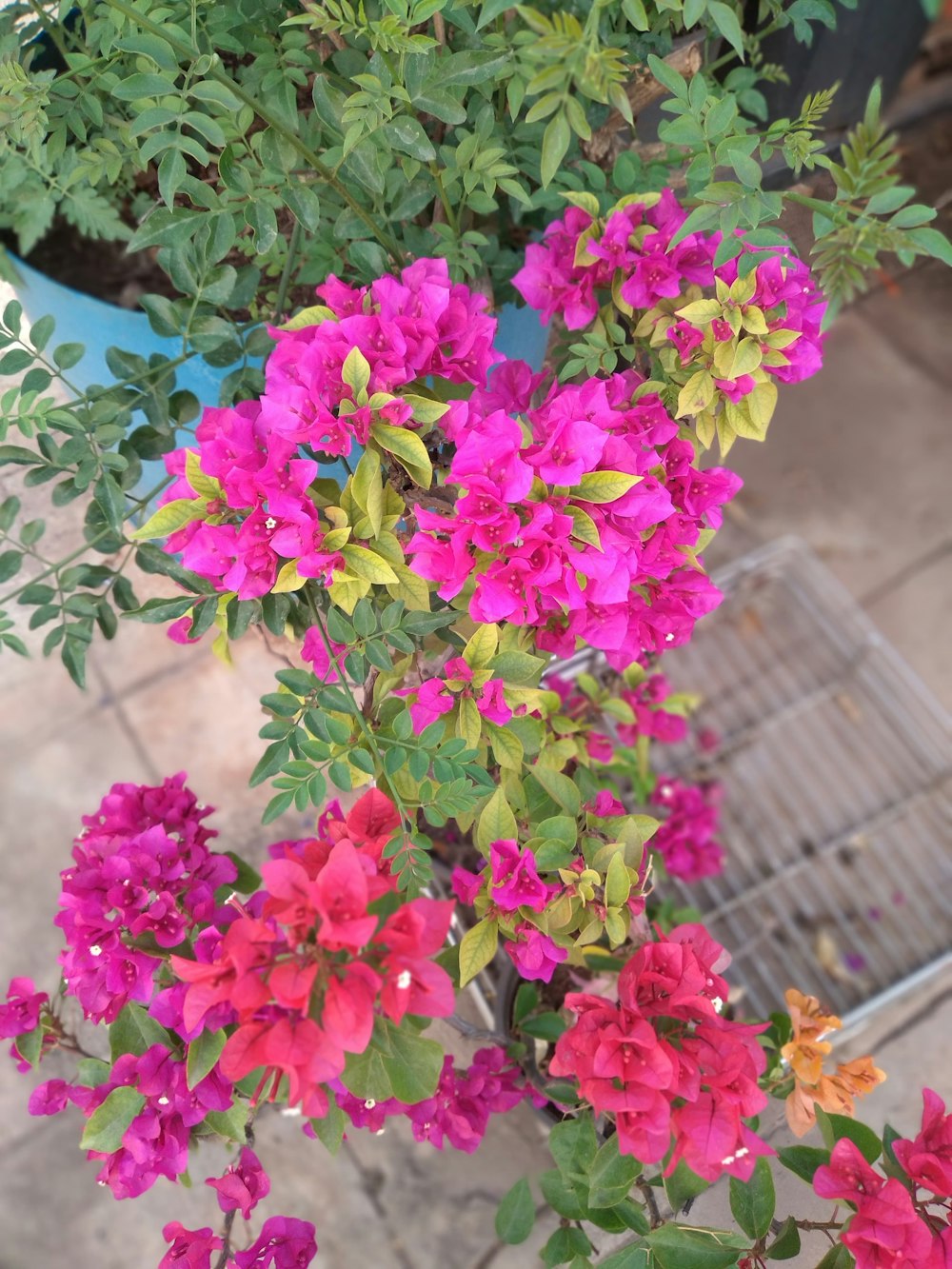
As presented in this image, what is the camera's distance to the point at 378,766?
735 millimetres

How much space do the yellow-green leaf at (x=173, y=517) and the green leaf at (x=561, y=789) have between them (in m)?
0.32

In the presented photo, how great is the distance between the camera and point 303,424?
64 cm

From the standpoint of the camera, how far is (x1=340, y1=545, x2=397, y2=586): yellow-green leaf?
2.14 feet

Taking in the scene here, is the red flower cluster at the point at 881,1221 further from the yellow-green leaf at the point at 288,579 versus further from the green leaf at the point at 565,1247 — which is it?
the yellow-green leaf at the point at 288,579

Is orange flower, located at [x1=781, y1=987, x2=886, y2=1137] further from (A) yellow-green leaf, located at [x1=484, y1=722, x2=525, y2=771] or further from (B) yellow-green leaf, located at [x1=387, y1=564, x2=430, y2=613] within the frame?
(B) yellow-green leaf, located at [x1=387, y1=564, x2=430, y2=613]

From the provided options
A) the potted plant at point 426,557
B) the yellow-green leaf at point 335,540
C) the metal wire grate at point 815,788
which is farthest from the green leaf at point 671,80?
the metal wire grate at point 815,788

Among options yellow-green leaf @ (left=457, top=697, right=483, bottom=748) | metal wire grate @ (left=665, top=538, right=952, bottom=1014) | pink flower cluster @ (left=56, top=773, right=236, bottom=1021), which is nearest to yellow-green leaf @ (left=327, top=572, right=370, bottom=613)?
yellow-green leaf @ (left=457, top=697, right=483, bottom=748)

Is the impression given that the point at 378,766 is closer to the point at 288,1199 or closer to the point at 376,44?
the point at 376,44

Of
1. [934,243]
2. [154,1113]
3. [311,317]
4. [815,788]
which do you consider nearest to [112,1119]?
[154,1113]

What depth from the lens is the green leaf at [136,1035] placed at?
72cm

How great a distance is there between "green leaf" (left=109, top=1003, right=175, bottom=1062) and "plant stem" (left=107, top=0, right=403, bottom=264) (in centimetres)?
62

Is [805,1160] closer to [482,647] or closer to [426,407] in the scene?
[482,647]

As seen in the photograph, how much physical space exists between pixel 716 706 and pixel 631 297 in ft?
3.26

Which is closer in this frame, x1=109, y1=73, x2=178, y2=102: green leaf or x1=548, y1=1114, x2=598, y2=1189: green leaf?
x1=109, y1=73, x2=178, y2=102: green leaf
